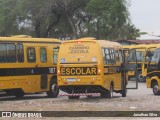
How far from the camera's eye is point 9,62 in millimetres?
22969

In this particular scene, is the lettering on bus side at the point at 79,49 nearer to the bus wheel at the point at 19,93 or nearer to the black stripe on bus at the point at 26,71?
the black stripe on bus at the point at 26,71

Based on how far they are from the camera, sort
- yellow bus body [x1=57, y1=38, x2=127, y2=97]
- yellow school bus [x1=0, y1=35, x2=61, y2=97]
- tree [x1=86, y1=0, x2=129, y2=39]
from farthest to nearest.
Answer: tree [x1=86, y1=0, x2=129, y2=39]
yellow school bus [x1=0, y1=35, x2=61, y2=97]
yellow bus body [x1=57, y1=38, x2=127, y2=97]

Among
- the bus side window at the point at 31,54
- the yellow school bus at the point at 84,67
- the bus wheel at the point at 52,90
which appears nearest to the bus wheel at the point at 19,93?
the bus wheel at the point at 52,90

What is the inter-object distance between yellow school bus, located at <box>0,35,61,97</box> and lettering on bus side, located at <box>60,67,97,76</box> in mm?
2344

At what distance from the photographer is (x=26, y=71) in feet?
78.5

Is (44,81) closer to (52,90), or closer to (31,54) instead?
(52,90)

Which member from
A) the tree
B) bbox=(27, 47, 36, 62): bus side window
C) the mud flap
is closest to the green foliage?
the tree

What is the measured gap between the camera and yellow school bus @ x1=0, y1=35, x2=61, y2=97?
902 inches

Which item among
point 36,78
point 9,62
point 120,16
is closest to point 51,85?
point 36,78

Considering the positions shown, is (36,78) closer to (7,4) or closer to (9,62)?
(9,62)

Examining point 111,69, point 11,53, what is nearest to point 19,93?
point 11,53

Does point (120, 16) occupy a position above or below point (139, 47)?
above

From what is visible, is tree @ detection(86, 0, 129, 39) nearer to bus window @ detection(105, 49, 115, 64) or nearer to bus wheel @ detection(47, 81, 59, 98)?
bus wheel @ detection(47, 81, 59, 98)

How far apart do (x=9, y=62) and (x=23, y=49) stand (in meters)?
1.19
